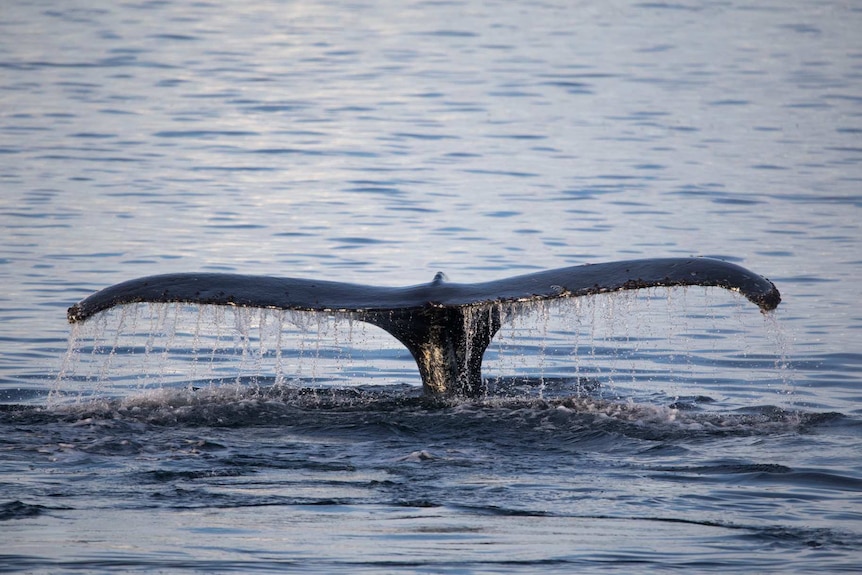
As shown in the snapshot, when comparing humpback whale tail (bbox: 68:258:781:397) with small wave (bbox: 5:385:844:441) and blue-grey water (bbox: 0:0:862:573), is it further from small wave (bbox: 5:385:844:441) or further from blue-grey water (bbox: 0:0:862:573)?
small wave (bbox: 5:385:844:441)

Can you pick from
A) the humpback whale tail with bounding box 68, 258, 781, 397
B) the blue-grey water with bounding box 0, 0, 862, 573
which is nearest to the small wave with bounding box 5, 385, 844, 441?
the blue-grey water with bounding box 0, 0, 862, 573

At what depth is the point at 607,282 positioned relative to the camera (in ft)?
25.4

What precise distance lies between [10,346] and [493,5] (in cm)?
3055

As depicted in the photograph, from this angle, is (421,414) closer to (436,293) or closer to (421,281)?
(436,293)

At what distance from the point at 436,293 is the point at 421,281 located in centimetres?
565

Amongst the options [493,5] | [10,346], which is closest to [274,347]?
[10,346]

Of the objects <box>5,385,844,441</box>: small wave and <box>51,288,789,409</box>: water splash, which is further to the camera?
<box>51,288,789,409</box>: water splash

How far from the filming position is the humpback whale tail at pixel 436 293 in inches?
301

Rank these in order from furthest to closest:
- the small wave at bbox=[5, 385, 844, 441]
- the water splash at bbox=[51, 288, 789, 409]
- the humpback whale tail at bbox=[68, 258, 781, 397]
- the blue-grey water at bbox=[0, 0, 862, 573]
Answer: the water splash at bbox=[51, 288, 789, 409] < the small wave at bbox=[5, 385, 844, 441] < the humpback whale tail at bbox=[68, 258, 781, 397] < the blue-grey water at bbox=[0, 0, 862, 573]

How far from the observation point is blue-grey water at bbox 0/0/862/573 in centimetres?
674

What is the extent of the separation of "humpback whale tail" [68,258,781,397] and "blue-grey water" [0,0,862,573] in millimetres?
155

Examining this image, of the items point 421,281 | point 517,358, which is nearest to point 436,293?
point 517,358

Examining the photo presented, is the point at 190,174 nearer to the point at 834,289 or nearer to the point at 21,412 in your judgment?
the point at 834,289

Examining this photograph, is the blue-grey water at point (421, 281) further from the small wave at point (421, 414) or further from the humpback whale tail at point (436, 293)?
the humpback whale tail at point (436, 293)
